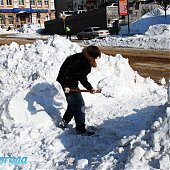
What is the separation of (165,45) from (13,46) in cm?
1284

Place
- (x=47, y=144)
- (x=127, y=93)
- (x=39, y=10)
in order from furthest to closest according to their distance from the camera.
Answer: (x=39, y=10) < (x=127, y=93) < (x=47, y=144)

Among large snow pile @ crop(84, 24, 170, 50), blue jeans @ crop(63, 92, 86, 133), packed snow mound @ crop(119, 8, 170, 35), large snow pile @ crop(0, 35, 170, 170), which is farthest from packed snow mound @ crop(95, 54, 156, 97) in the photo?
packed snow mound @ crop(119, 8, 170, 35)

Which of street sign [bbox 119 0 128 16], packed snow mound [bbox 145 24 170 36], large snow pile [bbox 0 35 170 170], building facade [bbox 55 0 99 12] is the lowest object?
large snow pile [bbox 0 35 170 170]

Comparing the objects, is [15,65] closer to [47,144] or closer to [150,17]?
[47,144]

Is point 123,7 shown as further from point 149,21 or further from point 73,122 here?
point 73,122

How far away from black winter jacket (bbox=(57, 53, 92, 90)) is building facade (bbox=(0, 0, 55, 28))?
203ft

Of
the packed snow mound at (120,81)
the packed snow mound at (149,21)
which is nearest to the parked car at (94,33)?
the packed snow mound at (149,21)

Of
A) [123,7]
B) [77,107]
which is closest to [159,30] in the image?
[123,7]

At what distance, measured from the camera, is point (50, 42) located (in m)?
9.14

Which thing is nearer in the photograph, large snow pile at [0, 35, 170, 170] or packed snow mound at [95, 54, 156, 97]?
large snow pile at [0, 35, 170, 170]

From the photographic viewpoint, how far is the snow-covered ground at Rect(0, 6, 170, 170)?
438 cm

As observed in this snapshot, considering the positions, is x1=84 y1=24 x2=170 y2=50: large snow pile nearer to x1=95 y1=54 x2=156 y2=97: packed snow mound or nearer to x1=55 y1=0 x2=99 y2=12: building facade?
x1=95 y1=54 x2=156 y2=97: packed snow mound

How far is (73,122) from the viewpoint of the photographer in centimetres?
641

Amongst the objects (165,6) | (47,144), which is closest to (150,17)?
(165,6)
